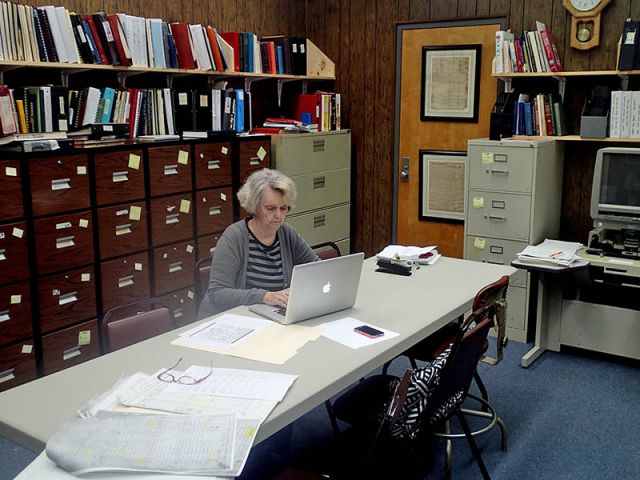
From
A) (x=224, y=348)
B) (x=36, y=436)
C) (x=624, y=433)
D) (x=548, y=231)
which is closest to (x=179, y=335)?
(x=224, y=348)

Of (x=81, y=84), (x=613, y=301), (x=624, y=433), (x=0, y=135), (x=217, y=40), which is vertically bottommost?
(x=624, y=433)

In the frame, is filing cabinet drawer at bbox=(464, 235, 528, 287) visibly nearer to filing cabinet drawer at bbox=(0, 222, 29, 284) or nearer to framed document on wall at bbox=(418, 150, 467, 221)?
framed document on wall at bbox=(418, 150, 467, 221)

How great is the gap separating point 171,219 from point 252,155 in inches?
30.2

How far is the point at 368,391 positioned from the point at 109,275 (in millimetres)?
1761

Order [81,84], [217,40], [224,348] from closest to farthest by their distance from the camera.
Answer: [224,348], [81,84], [217,40]

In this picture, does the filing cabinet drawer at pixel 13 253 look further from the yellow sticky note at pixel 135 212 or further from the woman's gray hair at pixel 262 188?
the woman's gray hair at pixel 262 188

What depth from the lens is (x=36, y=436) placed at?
164cm

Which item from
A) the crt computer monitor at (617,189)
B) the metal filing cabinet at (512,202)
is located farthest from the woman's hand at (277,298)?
the crt computer monitor at (617,189)

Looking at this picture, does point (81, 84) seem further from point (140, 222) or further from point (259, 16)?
point (259, 16)

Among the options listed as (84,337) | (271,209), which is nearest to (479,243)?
(271,209)

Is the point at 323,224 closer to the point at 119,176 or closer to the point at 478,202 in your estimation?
the point at 478,202

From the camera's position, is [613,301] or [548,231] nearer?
[613,301]

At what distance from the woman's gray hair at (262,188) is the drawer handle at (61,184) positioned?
977 millimetres

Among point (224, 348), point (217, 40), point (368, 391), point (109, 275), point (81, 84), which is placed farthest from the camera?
point (217, 40)
